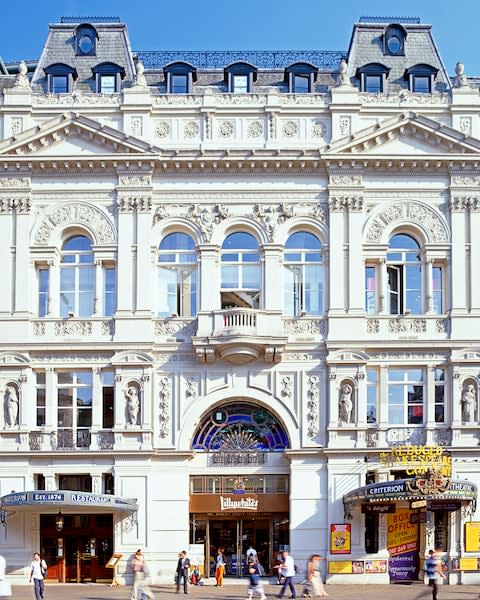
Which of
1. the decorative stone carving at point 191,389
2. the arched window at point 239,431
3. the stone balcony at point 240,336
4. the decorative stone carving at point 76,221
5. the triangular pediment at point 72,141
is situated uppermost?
the triangular pediment at point 72,141

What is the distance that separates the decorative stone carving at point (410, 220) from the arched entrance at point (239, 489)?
356 inches

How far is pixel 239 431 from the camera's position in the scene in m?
58.7

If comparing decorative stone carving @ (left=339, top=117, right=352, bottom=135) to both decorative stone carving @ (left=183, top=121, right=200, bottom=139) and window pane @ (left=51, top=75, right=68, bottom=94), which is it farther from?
window pane @ (left=51, top=75, right=68, bottom=94)

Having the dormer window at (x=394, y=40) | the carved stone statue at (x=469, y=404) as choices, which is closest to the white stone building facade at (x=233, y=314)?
the carved stone statue at (x=469, y=404)

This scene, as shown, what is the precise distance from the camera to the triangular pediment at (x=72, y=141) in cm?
5847

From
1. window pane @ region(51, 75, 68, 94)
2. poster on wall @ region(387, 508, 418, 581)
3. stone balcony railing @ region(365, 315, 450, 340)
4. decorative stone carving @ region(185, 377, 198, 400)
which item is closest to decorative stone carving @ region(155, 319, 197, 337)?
decorative stone carving @ region(185, 377, 198, 400)

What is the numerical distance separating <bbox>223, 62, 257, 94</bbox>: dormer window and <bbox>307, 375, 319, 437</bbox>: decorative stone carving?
13.8 metres

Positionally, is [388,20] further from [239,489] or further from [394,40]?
[239,489]

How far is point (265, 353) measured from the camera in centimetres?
5753

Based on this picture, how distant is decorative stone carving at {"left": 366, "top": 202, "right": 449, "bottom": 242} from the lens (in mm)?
58969

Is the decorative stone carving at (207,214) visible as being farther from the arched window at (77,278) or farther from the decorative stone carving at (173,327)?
the arched window at (77,278)

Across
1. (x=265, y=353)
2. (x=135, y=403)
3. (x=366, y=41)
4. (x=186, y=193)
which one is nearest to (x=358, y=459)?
(x=265, y=353)

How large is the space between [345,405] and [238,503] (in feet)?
19.9

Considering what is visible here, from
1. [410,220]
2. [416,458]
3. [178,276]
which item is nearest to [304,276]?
[410,220]
